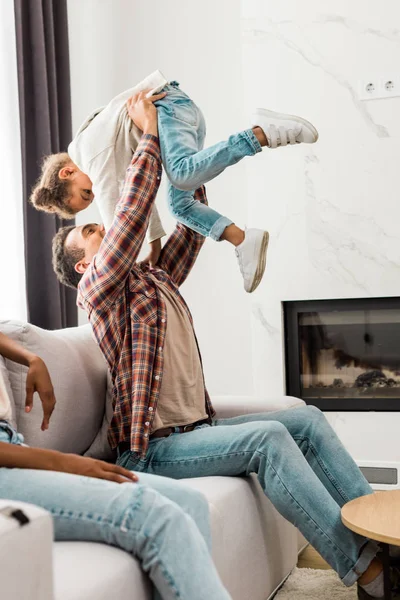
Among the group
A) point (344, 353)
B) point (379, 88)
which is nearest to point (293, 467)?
point (344, 353)

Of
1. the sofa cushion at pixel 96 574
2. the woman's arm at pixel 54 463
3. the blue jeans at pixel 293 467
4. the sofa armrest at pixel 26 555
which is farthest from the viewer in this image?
the blue jeans at pixel 293 467

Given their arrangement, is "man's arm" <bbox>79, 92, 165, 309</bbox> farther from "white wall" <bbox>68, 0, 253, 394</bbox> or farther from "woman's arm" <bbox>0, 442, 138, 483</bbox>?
"white wall" <bbox>68, 0, 253, 394</bbox>

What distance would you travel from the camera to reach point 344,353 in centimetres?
400

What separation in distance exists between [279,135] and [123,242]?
1.74ft

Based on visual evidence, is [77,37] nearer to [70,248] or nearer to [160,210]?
[160,210]

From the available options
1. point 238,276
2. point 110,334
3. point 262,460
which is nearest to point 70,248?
point 110,334

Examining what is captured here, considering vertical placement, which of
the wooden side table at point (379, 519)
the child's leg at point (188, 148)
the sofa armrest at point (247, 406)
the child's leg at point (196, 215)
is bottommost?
the wooden side table at point (379, 519)

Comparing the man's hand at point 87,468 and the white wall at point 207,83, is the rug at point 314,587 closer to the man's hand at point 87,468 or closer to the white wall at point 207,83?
the man's hand at point 87,468

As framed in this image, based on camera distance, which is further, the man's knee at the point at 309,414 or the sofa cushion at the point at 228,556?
the man's knee at the point at 309,414

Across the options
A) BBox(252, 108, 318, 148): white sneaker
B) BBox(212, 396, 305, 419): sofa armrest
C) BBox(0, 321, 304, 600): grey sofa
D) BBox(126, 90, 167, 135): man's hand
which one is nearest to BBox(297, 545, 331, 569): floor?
BBox(0, 321, 304, 600): grey sofa

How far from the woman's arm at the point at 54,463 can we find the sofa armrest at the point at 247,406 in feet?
3.52

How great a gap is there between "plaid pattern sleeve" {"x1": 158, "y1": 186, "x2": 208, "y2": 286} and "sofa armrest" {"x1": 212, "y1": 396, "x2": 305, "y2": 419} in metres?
0.43

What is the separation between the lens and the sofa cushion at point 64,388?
6.44ft

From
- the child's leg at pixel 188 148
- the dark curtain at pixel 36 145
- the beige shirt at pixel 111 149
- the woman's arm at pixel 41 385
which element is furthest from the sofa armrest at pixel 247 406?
the dark curtain at pixel 36 145
